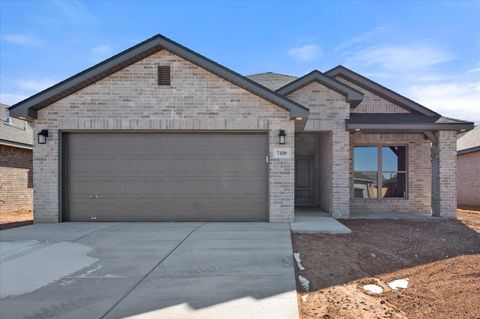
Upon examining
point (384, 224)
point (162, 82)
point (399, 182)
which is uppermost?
point (162, 82)

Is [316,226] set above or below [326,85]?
below

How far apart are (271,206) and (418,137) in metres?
6.90

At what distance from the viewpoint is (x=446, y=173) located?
12328 millimetres

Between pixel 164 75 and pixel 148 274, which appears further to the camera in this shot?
pixel 164 75

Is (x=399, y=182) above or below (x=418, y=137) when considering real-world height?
below

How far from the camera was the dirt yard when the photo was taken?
14.8ft

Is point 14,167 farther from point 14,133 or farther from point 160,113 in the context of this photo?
point 160,113

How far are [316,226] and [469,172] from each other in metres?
15.4

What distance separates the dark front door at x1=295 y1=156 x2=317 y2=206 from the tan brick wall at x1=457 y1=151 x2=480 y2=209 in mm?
9299

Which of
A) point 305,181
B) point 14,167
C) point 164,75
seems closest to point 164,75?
point 164,75

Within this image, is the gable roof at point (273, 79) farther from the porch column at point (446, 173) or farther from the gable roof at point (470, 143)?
the gable roof at point (470, 143)

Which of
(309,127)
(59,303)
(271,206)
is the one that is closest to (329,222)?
(271,206)

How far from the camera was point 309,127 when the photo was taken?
1216cm

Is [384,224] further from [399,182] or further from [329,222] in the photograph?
[399,182]
